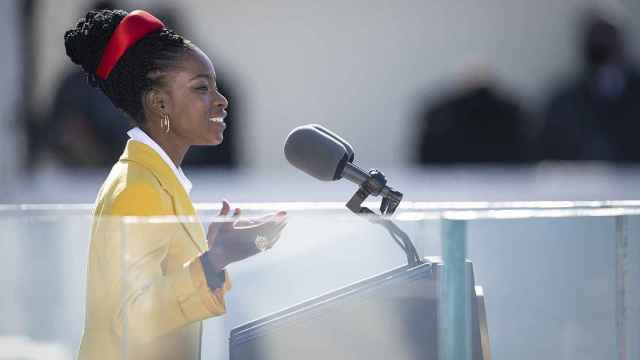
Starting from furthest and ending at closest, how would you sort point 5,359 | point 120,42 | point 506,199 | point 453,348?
point 506,199, point 120,42, point 5,359, point 453,348

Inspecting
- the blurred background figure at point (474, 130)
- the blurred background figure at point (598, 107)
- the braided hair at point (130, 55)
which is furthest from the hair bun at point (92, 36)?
the blurred background figure at point (598, 107)

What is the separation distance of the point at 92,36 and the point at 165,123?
238 millimetres

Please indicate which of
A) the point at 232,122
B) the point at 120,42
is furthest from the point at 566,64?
the point at 120,42

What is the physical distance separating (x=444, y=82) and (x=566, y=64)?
564 mm

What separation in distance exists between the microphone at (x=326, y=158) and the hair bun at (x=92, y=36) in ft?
1.81

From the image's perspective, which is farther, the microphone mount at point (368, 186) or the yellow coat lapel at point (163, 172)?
the yellow coat lapel at point (163, 172)

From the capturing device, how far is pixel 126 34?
2523mm

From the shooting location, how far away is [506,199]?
18.4 ft

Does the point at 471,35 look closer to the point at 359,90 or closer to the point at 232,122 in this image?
the point at 359,90

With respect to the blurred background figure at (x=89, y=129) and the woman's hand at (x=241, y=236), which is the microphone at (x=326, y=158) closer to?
the woman's hand at (x=241, y=236)

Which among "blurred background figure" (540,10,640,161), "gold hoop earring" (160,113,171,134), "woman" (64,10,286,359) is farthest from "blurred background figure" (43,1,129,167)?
"gold hoop earring" (160,113,171,134)

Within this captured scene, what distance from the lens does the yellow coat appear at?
6.53 ft

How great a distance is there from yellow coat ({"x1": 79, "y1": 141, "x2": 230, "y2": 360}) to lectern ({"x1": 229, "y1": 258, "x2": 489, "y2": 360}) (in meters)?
0.10

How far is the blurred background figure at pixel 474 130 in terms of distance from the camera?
18.5 feet
